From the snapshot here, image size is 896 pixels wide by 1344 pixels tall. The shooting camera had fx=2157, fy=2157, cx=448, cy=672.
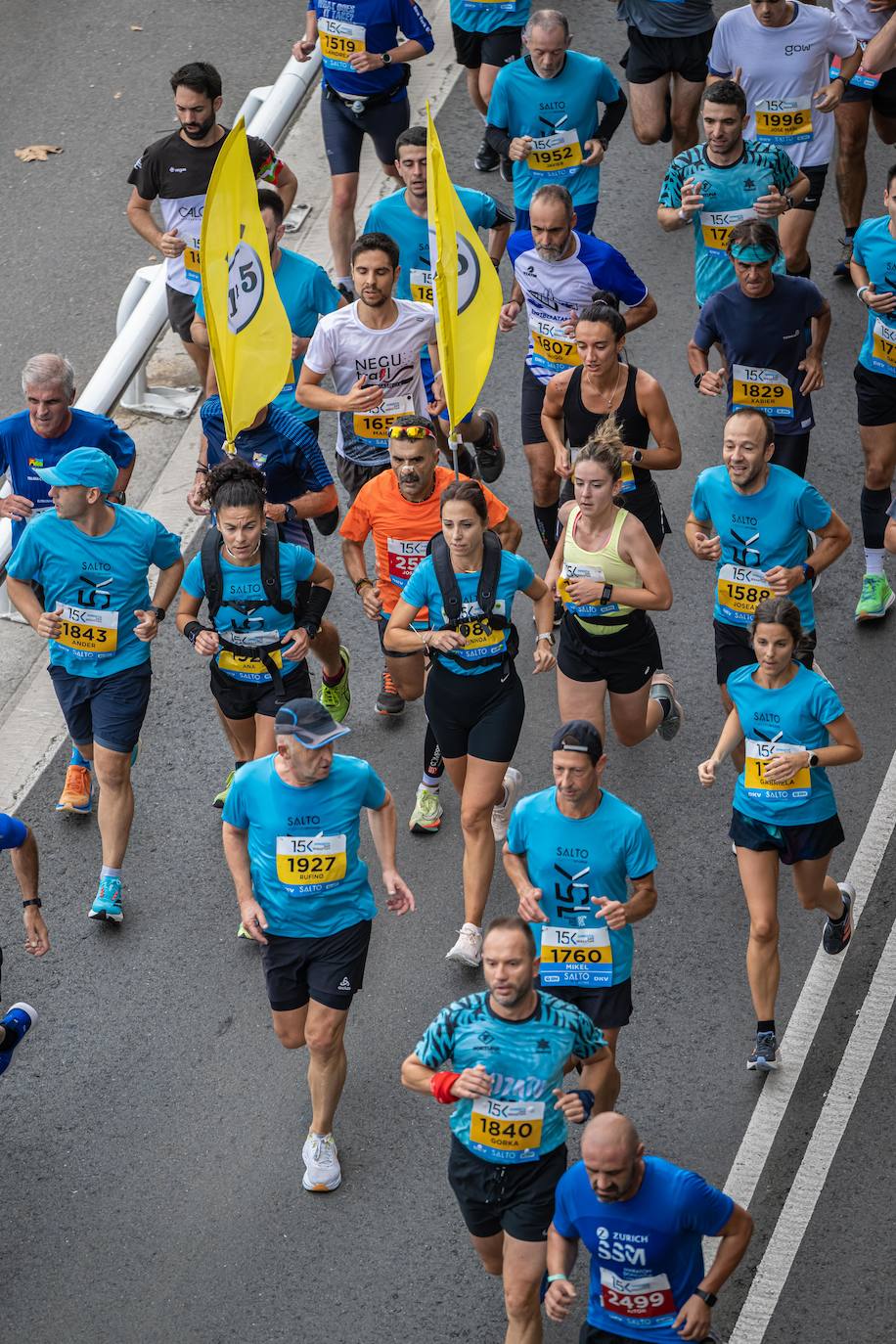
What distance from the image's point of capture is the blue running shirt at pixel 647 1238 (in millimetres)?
7066

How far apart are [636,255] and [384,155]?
6.03ft

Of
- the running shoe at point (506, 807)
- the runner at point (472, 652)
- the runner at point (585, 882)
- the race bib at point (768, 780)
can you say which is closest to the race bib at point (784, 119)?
the runner at point (472, 652)

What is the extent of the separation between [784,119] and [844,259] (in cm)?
159

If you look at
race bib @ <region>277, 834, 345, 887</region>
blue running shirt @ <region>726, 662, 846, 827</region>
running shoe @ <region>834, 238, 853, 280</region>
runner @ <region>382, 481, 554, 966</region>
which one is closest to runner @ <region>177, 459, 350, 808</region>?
runner @ <region>382, 481, 554, 966</region>

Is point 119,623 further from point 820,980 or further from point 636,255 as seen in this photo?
point 636,255

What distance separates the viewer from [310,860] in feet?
27.5

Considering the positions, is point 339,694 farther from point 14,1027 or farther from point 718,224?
point 718,224

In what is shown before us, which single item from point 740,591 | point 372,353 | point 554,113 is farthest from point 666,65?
point 740,591

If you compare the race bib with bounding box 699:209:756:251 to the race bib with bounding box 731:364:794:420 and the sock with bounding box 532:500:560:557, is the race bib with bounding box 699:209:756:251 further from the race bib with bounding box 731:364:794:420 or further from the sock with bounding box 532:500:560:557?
the sock with bounding box 532:500:560:557

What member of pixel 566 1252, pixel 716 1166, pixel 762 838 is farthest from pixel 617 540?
pixel 566 1252

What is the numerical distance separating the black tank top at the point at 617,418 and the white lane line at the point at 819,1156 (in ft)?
8.86

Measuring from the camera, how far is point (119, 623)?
9938mm

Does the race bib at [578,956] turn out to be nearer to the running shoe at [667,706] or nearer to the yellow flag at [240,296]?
the running shoe at [667,706]

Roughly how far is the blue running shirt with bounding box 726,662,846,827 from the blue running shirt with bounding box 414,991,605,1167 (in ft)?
5.77
